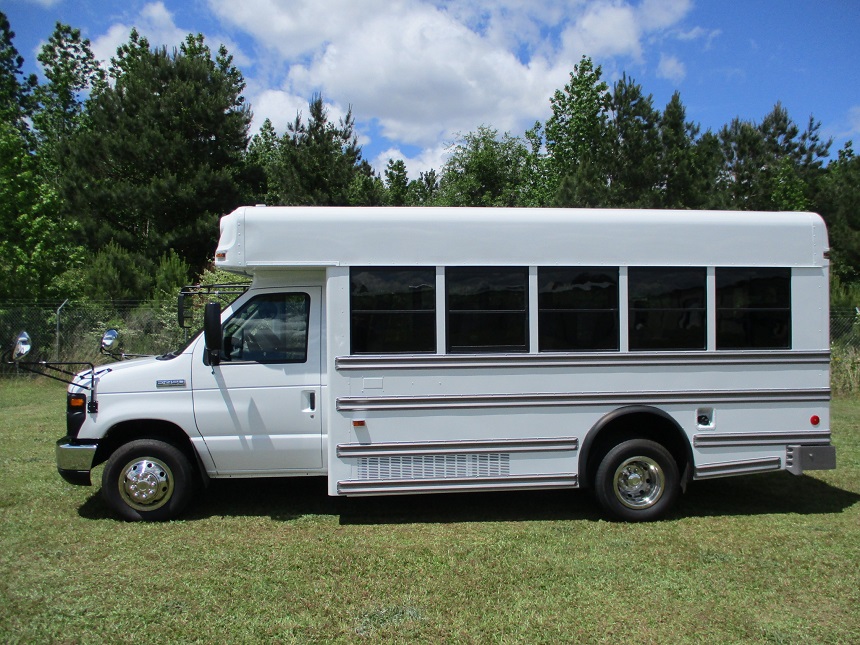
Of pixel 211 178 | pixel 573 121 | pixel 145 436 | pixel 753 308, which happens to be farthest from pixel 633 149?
pixel 145 436

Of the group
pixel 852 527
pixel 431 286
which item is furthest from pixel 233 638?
pixel 852 527

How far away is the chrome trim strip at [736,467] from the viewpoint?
6.09 m

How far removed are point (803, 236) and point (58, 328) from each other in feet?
49.7

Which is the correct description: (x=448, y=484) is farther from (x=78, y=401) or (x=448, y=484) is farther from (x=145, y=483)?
(x=78, y=401)

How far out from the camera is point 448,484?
587 centimetres

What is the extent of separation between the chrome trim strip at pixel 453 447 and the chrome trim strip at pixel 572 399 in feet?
1.01

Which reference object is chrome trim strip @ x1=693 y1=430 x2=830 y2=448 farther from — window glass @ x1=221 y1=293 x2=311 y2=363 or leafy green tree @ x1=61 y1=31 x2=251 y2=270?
leafy green tree @ x1=61 y1=31 x2=251 y2=270

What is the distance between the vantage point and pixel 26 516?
6.23 meters

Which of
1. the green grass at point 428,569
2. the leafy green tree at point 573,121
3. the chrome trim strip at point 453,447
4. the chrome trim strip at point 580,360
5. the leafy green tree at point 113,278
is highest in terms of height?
the leafy green tree at point 573,121

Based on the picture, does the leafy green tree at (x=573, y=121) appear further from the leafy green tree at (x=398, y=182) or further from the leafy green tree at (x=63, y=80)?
the leafy green tree at (x=63, y=80)

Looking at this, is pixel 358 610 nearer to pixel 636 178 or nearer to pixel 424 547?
pixel 424 547

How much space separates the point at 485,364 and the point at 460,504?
171 cm

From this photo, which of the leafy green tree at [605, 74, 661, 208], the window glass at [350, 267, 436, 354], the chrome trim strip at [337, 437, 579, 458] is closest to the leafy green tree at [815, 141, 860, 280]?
the leafy green tree at [605, 74, 661, 208]

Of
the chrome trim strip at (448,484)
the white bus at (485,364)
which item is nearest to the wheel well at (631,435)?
the white bus at (485,364)
